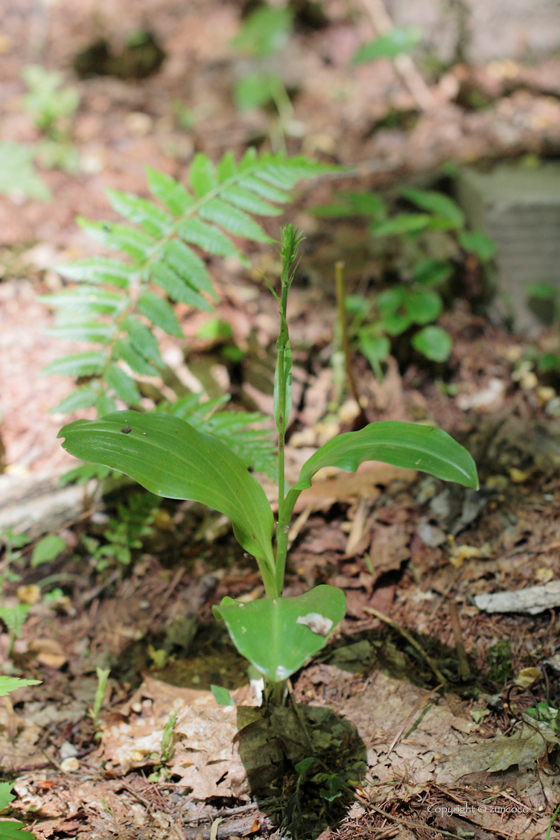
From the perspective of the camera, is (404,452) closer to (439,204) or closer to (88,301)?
(88,301)

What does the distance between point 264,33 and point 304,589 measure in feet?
13.6

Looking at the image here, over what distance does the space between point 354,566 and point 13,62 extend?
4.61 m

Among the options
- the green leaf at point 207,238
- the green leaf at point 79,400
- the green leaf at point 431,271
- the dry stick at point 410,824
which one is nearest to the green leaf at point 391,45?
the green leaf at point 431,271

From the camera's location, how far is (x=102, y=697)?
163 cm

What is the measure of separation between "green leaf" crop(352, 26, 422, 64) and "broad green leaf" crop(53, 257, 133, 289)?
8.63ft

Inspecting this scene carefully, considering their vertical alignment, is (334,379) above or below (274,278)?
below

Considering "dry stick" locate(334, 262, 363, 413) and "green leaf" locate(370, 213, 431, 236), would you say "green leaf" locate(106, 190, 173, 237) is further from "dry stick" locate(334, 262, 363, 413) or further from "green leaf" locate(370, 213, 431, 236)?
"green leaf" locate(370, 213, 431, 236)

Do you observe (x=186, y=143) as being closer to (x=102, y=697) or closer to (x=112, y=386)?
(x=112, y=386)

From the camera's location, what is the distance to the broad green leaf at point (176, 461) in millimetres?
1327

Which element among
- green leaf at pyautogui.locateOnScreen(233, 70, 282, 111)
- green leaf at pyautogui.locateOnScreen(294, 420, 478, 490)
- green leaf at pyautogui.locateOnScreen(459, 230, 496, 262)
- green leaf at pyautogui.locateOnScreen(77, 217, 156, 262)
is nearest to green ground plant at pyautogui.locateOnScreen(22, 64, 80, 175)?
green leaf at pyautogui.locateOnScreen(233, 70, 282, 111)

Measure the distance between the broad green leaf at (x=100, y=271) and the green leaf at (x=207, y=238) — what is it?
259mm

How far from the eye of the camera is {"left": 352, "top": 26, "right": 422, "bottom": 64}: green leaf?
3.56 metres

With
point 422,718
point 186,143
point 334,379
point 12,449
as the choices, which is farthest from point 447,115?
point 422,718

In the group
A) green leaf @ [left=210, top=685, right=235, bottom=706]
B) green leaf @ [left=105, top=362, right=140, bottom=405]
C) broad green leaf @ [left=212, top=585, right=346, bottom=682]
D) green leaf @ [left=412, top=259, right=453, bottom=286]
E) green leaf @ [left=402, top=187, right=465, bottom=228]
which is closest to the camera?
broad green leaf @ [left=212, top=585, right=346, bottom=682]
